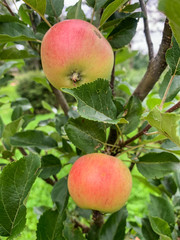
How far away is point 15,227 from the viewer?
0.35 m

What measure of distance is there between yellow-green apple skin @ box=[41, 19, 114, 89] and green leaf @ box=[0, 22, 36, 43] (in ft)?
0.29

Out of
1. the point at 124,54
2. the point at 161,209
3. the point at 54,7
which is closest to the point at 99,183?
the point at 161,209

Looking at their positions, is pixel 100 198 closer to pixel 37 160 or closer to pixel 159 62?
pixel 37 160

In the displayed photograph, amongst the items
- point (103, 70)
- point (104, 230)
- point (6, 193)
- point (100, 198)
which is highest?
point (103, 70)

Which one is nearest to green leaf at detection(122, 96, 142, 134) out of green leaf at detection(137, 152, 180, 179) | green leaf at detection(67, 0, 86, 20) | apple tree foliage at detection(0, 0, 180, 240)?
apple tree foliage at detection(0, 0, 180, 240)

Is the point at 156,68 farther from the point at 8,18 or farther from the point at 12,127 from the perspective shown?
the point at 12,127

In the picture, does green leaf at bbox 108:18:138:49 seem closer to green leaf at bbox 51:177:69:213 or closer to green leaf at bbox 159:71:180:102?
green leaf at bbox 159:71:180:102

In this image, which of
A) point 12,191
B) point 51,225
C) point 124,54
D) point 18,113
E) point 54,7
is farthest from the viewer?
point 18,113

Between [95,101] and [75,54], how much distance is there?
0.32 ft

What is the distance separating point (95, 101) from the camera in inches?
16.4

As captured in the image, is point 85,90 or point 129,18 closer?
point 85,90

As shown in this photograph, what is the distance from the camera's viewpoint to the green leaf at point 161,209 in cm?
70

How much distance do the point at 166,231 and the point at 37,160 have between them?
14.6 inches

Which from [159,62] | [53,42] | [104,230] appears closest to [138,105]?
[159,62]
